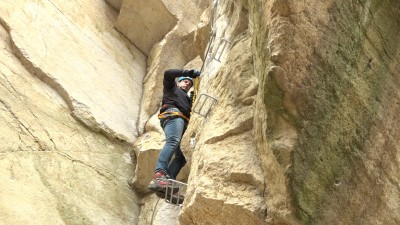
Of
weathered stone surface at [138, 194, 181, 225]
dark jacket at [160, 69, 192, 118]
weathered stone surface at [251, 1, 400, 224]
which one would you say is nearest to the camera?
weathered stone surface at [251, 1, 400, 224]

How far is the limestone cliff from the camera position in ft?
14.3

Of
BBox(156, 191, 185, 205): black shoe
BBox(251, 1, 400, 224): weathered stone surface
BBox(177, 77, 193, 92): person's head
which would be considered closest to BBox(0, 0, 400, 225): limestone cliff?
BBox(251, 1, 400, 224): weathered stone surface

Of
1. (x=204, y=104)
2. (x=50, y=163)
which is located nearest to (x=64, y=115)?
(x=50, y=163)

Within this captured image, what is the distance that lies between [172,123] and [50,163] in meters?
1.63

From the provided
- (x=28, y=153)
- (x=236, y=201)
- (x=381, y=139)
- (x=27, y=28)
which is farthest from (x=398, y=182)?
(x=27, y=28)

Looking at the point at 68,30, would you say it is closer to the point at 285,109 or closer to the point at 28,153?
the point at 28,153

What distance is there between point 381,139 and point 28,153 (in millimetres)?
4116

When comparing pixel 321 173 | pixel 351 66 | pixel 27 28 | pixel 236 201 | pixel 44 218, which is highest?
pixel 27 28

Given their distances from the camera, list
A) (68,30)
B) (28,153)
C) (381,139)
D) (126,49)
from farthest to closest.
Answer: (126,49) < (68,30) < (28,153) < (381,139)

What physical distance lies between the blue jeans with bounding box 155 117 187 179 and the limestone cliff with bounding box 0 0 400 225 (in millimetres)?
137

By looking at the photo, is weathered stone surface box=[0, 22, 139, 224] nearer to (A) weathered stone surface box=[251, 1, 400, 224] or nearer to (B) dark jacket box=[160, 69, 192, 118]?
(B) dark jacket box=[160, 69, 192, 118]

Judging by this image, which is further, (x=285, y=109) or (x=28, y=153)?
(x=28, y=153)

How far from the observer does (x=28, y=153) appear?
6.58 metres

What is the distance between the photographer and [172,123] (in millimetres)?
6434
